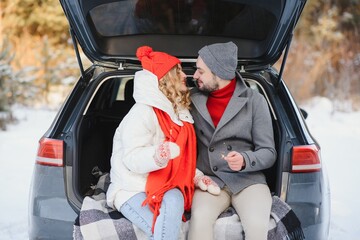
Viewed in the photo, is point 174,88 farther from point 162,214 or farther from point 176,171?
point 162,214

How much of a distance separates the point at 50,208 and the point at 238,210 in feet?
3.09

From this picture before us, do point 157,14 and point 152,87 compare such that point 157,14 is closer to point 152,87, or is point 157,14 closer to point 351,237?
point 152,87

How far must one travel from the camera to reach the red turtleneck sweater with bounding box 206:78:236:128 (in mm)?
2719

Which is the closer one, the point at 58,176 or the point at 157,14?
the point at 58,176

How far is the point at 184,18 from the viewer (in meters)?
3.08

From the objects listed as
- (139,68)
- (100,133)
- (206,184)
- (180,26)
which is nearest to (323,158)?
(100,133)

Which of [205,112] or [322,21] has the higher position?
[205,112]

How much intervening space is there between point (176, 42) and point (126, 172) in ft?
3.63

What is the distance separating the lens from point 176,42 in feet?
10.5

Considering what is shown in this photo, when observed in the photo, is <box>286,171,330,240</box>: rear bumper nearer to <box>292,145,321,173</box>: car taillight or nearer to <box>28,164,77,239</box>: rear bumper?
<box>292,145,321,173</box>: car taillight

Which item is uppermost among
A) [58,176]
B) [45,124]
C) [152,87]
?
[152,87]

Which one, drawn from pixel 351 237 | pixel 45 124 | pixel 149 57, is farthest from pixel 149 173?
pixel 45 124

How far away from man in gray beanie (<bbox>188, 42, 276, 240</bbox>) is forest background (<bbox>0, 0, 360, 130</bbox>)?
6.15 meters

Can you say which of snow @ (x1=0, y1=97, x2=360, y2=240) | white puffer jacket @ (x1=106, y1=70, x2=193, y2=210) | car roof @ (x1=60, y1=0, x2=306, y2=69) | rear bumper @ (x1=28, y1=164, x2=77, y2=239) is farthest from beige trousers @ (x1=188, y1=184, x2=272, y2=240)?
snow @ (x1=0, y1=97, x2=360, y2=240)
